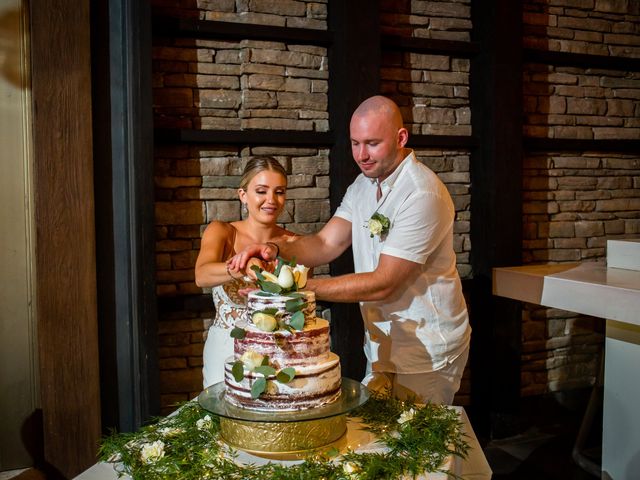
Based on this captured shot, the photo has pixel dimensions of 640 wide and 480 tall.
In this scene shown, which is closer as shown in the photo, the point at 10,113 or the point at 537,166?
the point at 10,113

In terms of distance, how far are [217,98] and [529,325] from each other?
2.80 meters

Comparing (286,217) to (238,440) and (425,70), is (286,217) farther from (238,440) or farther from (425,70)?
(238,440)

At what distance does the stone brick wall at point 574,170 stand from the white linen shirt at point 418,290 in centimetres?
168

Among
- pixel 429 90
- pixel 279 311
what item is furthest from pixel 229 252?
pixel 429 90

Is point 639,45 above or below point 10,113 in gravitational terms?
above

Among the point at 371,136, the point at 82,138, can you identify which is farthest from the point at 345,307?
the point at 82,138

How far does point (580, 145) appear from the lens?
4680mm

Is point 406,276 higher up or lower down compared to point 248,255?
lower down

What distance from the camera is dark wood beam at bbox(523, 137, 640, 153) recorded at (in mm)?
4554

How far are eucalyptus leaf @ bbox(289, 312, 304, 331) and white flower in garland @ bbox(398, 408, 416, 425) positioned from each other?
22.7 inches

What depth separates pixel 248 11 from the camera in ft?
12.5

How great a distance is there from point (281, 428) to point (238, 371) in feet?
0.72

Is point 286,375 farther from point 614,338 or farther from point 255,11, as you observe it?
point 255,11

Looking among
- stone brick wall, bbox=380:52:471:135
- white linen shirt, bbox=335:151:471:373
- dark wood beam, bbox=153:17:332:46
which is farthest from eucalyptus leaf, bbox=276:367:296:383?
stone brick wall, bbox=380:52:471:135
